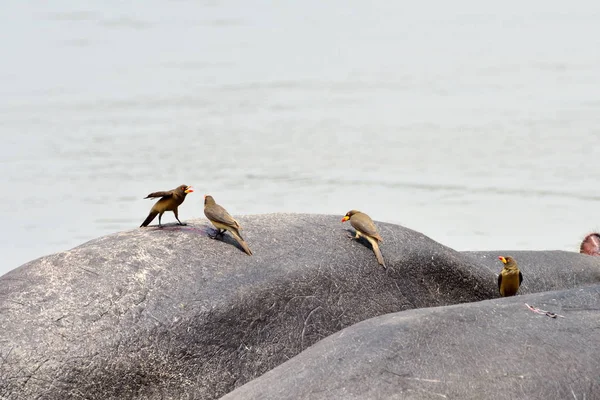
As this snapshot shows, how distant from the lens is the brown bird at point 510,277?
5051mm

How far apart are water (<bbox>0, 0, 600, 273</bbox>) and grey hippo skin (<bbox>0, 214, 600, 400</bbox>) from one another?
2.29 m

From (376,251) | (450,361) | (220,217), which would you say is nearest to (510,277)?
(376,251)

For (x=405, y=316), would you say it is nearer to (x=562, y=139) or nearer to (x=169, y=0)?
(x=562, y=139)

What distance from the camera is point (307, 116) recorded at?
10.7 m

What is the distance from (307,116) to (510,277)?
5.87 m

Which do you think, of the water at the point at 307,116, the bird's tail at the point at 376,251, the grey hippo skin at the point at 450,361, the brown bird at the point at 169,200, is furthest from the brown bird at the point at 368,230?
the water at the point at 307,116

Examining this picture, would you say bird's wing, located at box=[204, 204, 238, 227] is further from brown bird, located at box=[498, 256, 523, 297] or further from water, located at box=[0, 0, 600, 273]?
water, located at box=[0, 0, 600, 273]

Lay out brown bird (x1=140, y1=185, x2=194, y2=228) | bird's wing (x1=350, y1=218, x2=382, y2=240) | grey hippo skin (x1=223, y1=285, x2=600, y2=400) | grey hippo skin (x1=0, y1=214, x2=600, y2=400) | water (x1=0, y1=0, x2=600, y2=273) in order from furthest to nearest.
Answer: water (x1=0, y1=0, x2=600, y2=273) → bird's wing (x1=350, y1=218, x2=382, y2=240) → brown bird (x1=140, y1=185, x2=194, y2=228) → grey hippo skin (x1=0, y1=214, x2=600, y2=400) → grey hippo skin (x1=223, y1=285, x2=600, y2=400)

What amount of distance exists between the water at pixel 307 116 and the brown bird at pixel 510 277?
2.01 meters

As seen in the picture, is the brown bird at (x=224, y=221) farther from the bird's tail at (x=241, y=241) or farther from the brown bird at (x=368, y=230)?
the brown bird at (x=368, y=230)

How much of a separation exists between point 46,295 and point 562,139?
648cm

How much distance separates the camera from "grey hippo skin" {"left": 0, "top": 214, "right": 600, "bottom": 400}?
12.2 feet

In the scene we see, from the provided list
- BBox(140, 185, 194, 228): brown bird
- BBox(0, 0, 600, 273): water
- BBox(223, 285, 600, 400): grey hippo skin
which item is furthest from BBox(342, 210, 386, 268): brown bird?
→ BBox(0, 0, 600, 273): water

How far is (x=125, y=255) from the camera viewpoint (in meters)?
4.50
